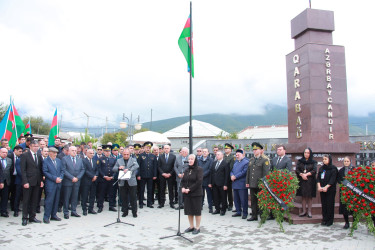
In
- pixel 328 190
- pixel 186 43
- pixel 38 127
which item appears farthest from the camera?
pixel 38 127

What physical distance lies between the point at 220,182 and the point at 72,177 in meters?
3.92

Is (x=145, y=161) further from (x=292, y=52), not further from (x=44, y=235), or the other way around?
(x=292, y=52)

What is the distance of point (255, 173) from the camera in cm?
757

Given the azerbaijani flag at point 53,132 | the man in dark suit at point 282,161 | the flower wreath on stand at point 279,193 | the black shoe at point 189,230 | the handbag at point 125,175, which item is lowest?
the black shoe at point 189,230

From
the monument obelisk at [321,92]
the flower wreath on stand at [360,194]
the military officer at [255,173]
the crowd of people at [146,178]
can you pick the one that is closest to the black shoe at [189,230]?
the crowd of people at [146,178]

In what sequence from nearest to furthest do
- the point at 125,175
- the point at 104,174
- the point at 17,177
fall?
the point at 125,175, the point at 17,177, the point at 104,174

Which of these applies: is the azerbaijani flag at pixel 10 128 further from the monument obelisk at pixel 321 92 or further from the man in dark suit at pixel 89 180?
the monument obelisk at pixel 321 92

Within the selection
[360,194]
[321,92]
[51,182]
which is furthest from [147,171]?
[360,194]

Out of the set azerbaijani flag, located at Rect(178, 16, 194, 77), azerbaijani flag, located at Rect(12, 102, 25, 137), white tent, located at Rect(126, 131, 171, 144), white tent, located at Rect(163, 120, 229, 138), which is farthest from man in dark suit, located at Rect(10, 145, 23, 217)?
white tent, located at Rect(163, 120, 229, 138)

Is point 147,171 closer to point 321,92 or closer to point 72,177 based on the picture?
point 72,177

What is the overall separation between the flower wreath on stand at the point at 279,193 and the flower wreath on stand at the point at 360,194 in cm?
101

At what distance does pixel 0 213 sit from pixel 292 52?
942cm

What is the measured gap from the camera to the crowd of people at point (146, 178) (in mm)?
6887

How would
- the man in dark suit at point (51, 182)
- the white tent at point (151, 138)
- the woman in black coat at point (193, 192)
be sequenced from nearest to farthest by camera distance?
the woman in black coat at point (193, 192), the man in dark suit at point (51, 182), the white tent at point (151, 138)
